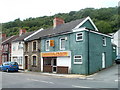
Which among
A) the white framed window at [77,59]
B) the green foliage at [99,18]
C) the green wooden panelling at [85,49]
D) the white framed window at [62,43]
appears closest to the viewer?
the green wooden panelling at [85,49]

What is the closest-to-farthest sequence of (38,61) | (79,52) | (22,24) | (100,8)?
(79,52) → (38,61) → (100,8) → (22,24)

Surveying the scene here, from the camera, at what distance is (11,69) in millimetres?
23531

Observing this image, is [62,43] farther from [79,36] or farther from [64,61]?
[79,36]

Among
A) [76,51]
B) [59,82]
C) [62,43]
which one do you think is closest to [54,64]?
[62,43]

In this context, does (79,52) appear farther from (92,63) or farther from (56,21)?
(56,21)

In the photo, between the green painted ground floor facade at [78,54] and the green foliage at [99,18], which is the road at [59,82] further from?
the green foliage at [99,18]

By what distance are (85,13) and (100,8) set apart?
10386 millimetres

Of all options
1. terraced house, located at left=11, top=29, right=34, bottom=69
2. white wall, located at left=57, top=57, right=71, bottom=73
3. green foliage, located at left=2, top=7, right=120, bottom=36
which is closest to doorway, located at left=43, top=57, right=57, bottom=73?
white wall, located at left=57, top=57, right=71, bottom=73

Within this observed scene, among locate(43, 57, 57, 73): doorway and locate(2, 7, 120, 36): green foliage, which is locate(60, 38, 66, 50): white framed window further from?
locate(2, 7, 120, 36): green foliage

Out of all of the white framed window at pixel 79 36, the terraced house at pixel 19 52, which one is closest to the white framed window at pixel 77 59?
the white framed window at pixel 79 36

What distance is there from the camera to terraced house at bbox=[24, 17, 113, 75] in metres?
18.6

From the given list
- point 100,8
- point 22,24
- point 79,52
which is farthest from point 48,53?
point 22,24

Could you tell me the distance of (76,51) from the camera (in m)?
19.2

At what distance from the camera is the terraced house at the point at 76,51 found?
61.0 ft
